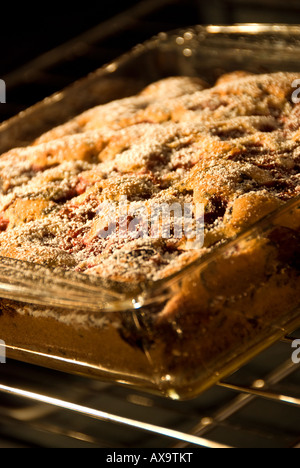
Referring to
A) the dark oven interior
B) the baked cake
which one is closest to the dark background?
the baked cake

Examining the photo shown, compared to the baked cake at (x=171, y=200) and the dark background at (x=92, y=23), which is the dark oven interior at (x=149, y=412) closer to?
the baked cake at (x=171, y=200)

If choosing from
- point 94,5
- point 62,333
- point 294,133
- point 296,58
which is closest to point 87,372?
point 62,333

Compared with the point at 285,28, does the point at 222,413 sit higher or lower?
lower

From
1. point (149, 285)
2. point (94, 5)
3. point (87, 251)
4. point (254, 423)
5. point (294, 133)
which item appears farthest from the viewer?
point (94, 5)

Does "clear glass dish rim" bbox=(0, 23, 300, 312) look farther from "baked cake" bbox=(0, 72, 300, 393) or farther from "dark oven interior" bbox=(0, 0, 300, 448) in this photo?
"dark oven interior" bbox=(0, 0, 300, 448)

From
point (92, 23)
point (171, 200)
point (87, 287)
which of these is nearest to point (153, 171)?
point (171, 200)

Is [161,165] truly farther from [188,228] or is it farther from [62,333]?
[62,333]
